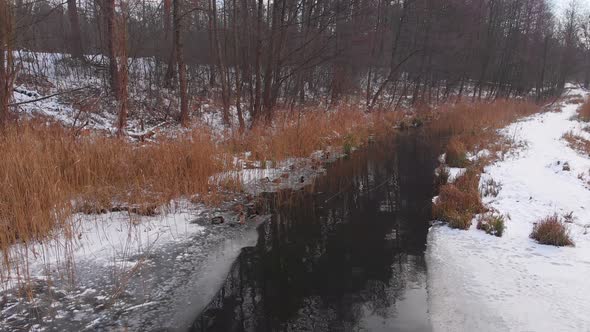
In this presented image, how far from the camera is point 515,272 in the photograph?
409 cm

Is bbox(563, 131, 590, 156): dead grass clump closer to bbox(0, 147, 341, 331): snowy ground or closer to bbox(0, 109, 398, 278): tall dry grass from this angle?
bbox(0, 109, 398, 278): tall dry grass

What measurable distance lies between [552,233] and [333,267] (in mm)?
2629

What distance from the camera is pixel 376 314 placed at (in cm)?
355

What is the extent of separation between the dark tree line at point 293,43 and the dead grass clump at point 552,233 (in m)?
7.39

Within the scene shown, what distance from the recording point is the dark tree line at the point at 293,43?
12.4 meters

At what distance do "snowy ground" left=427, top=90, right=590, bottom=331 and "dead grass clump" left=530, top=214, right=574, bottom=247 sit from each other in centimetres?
9

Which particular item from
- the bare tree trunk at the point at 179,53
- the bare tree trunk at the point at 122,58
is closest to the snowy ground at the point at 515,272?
the bare tree trunk at the point at 122,58

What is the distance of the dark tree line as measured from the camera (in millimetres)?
12367

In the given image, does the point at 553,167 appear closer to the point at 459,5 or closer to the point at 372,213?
the point at 372,213

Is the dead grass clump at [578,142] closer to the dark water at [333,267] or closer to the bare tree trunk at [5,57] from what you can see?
the dark water at [333,267]

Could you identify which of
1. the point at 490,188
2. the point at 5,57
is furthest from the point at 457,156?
the point at 5,57

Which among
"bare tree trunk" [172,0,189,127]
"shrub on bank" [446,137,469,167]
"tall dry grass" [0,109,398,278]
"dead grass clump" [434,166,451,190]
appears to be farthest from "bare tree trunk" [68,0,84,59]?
"dead grass clump" [434,166,451,190]

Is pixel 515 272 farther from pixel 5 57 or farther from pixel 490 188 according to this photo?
pixel 5 57

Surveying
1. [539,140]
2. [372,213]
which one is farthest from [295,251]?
[539,140]
